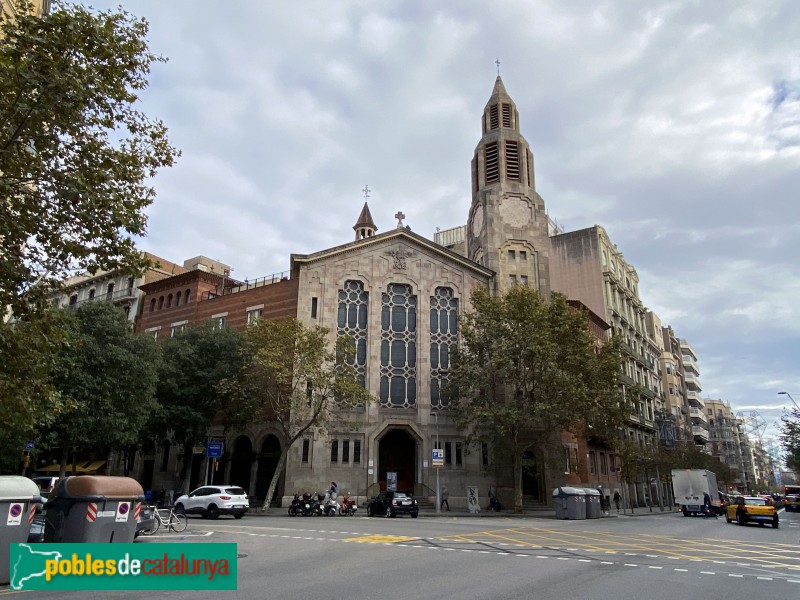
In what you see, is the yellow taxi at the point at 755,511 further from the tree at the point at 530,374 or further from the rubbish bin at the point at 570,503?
the tree at the point at 530,374

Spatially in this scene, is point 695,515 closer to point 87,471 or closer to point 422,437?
point 422,437

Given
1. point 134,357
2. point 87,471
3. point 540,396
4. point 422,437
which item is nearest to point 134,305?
point 87,471

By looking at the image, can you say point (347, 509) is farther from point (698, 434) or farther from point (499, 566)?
point (698, 434)

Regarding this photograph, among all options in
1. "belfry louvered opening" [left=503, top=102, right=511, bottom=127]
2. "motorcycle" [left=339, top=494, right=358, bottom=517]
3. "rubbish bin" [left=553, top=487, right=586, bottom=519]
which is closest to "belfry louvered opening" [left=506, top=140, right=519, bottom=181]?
"belfry louvered opening" [left=503, top=102, right=511, bottom=127]

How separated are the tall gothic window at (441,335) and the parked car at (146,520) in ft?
82.7

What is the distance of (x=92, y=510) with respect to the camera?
34.1ft

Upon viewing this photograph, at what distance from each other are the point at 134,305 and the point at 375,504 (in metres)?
35.2

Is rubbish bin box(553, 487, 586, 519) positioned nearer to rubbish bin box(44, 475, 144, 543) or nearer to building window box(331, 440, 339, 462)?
building window box(331, 440, 339, 462)

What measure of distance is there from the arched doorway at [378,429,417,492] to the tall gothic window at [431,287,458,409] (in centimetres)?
331

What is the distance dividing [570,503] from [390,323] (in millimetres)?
18146

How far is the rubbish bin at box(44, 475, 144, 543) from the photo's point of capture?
10.3 metres

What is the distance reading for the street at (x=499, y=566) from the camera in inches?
375

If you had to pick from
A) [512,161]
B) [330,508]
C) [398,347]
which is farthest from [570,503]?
[512,161]

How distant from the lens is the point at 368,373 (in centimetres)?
4131
